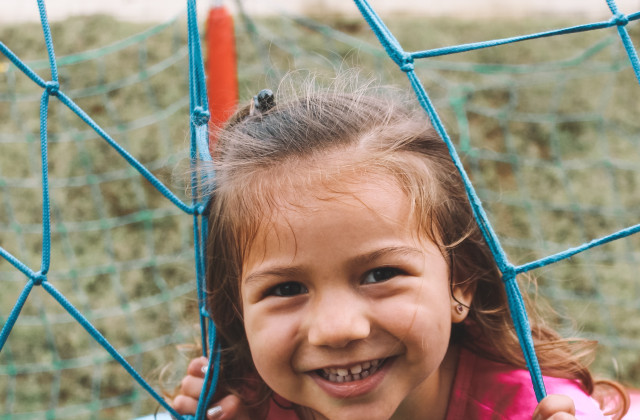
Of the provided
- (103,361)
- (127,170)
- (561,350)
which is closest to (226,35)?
(561,350)

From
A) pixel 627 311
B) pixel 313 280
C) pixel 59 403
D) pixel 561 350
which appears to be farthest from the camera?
pixel 627 311

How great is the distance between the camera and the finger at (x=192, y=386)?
2.97ft

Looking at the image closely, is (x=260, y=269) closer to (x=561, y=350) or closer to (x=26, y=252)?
(x=561, y=350)

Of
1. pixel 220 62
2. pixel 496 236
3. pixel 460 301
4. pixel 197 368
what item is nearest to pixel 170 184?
pixel 220 62

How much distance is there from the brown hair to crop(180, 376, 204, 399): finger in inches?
1.8

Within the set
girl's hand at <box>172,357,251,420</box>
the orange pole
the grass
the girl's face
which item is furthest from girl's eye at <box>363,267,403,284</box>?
the grass

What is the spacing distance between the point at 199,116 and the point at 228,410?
39 cm

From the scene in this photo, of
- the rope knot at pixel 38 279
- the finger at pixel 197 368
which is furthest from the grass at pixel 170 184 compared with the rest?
the rope knot at pixel 38 279

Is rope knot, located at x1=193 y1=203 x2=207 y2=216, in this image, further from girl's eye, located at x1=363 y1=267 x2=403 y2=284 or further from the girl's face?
girl's eye, located at x1=363 y1=267 x2=403 y2=284

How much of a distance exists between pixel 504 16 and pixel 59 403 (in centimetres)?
244

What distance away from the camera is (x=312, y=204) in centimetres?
69

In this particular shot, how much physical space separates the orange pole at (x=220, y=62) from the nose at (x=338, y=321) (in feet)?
2.07

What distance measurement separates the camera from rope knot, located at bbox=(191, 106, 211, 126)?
81cm

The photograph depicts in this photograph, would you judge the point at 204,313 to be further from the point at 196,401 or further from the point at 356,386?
the point at 356,386
